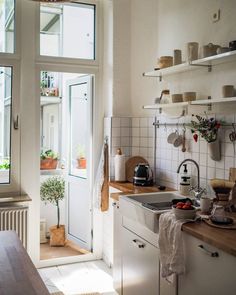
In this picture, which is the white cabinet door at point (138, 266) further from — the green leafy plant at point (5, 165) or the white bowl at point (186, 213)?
the green leafy plant at point (5, 165)

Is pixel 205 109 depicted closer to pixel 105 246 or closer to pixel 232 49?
pixel 232 49

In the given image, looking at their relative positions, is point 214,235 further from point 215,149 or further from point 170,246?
point 215,149

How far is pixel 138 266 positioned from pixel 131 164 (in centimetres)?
131

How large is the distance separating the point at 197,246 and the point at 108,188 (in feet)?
6.00

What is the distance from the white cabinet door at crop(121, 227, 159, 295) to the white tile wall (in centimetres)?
73

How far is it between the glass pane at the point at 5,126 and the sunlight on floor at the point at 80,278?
1.06 m

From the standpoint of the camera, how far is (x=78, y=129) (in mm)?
4348

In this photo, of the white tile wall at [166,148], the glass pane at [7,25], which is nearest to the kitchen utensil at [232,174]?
the white tile wall at [166,148]

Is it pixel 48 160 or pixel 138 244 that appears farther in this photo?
pixel 48 160

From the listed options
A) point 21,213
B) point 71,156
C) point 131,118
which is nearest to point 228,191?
point 131,118

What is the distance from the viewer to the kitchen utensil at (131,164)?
373 centimetres

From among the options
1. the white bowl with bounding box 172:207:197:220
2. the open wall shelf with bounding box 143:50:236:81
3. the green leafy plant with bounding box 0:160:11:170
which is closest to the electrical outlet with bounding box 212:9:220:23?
the open wall shelf with bounding box 143:50:236:81

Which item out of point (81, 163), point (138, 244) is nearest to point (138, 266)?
point (138, 244)

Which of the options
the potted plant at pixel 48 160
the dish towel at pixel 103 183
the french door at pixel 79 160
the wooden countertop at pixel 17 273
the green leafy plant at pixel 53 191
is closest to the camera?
the wooden countertop at pixel 17 273
